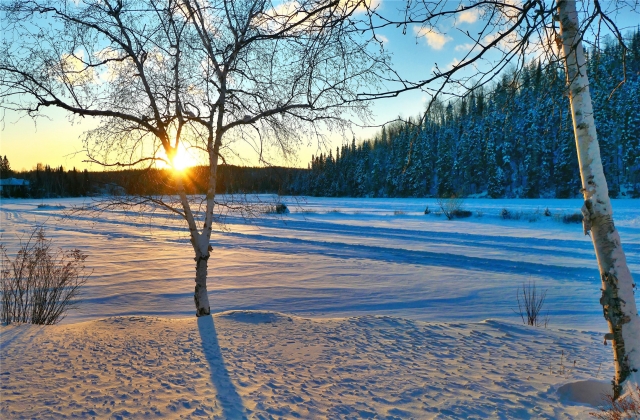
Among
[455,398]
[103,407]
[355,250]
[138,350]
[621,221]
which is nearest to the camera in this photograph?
[103,407]

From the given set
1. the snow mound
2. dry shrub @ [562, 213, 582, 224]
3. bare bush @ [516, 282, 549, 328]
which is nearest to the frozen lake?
bare bush @ [516, 282, 549, 328]

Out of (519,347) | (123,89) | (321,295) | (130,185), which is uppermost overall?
(123,89)

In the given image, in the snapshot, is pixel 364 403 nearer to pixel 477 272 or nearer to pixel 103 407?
pixel 103 407

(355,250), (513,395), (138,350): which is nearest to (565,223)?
(355,250)

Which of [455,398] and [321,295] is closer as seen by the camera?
[455,398]

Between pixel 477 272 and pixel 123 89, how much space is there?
10.1 m

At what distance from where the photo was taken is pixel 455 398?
10.5 ft

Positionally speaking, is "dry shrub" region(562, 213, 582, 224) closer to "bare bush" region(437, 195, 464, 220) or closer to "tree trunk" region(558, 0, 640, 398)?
"bare bush" region(437, 195, 464, 220)

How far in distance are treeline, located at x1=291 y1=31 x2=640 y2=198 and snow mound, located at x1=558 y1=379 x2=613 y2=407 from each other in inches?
81.8

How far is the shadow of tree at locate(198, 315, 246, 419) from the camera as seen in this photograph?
2973mm

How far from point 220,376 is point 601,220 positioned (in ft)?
11.1

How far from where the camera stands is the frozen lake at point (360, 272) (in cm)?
803

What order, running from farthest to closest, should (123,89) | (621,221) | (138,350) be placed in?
(621,221) < (123,89) < (138,350)

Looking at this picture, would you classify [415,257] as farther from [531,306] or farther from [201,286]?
[201,286]
